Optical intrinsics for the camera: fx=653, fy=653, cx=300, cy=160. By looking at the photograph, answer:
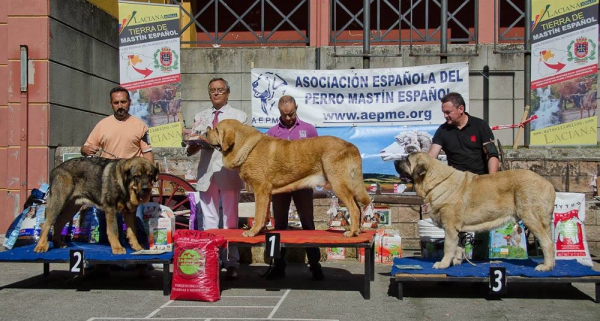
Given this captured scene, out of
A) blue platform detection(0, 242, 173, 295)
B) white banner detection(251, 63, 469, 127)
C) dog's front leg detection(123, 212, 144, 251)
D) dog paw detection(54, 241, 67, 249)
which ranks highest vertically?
white banner detection(251, 63, 469, 127)

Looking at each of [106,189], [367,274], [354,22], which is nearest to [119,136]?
[106,189]

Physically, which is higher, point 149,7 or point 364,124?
point 149,7

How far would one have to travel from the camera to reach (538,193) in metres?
5.98

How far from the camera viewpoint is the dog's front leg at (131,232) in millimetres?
6641

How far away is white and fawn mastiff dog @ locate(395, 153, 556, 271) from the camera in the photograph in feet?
19.8

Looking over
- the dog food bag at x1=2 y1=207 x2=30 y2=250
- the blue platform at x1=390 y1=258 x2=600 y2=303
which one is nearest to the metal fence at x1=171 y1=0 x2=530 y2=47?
the dog food bag at x1=2 y1=207 x2=30 y2=250

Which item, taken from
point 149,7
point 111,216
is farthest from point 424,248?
point 149,7

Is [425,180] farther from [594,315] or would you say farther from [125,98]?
[125,98]

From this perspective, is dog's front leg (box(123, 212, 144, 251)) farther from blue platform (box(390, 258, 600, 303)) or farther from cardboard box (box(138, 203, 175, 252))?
blue platform (box(390, 258, 600, 303))

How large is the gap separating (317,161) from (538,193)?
2.08 metres

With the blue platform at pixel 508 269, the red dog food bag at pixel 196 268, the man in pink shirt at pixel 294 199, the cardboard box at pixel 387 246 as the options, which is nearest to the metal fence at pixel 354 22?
the cardboard box at pixel 387 246

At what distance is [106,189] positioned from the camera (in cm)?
649

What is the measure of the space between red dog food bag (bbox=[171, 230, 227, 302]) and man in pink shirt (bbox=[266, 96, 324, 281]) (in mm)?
1242

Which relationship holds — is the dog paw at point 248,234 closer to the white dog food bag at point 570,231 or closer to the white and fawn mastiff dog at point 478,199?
the white and fawn mastiff dog at point 478,199
